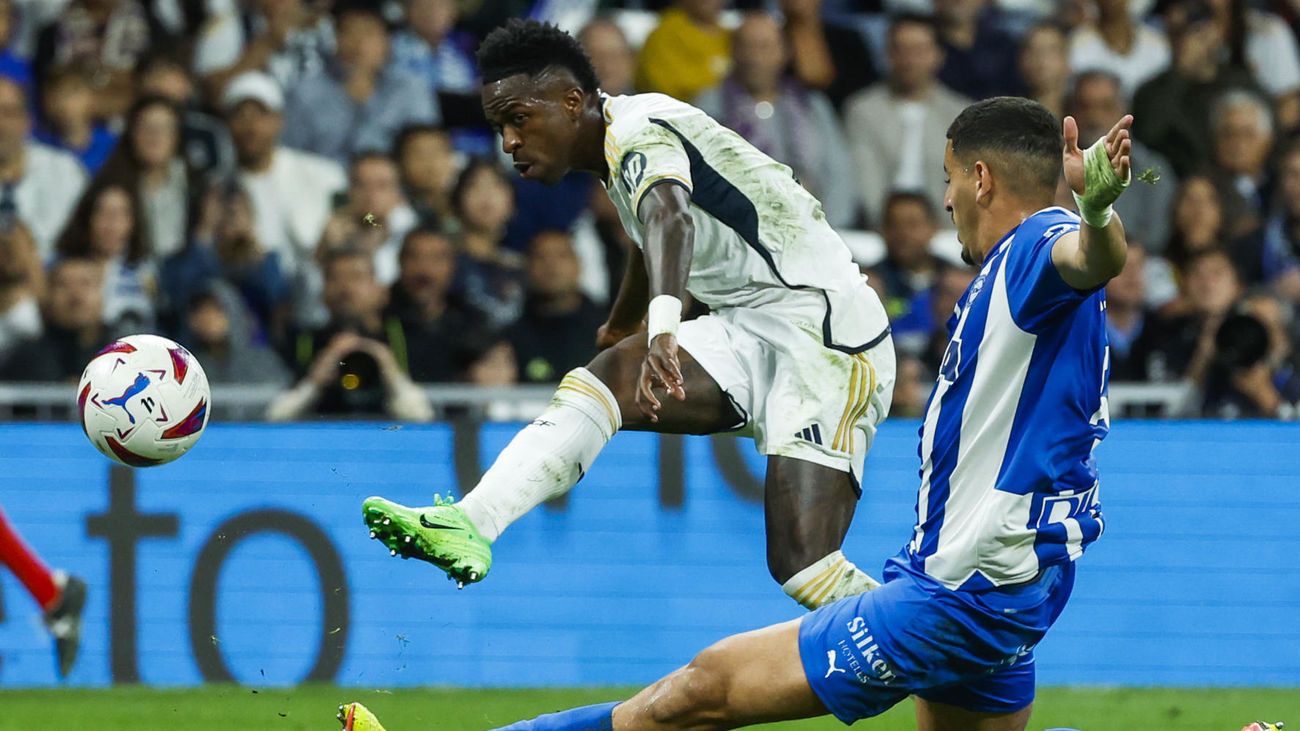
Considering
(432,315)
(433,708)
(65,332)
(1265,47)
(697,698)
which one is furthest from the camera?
(1265,47)

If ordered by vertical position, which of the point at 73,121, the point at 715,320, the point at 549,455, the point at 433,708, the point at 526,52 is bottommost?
the point at 433,708

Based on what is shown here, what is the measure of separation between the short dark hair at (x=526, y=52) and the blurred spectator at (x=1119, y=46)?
261 inches

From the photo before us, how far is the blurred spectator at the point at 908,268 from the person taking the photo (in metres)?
10.1

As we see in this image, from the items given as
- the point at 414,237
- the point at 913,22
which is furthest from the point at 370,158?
the point at 913,22

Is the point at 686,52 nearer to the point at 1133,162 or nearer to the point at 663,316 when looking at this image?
the point at 1133,162

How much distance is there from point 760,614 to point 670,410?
10.5 ft

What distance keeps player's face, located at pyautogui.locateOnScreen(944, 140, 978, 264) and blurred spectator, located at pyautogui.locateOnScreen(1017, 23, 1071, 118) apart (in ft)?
23.2

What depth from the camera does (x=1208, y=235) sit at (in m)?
10.6

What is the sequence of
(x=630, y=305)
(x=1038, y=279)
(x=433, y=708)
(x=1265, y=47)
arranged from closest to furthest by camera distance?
(x=1038, y=279) → (x=630, y=305) → (x=433, y=708) → (x=1265, y=47)

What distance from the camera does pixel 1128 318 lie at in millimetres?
10242

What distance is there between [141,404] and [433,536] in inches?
56.4

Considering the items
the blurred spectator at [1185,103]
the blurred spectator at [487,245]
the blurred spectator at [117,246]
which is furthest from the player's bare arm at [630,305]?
the blurred spectator at [1185,103]

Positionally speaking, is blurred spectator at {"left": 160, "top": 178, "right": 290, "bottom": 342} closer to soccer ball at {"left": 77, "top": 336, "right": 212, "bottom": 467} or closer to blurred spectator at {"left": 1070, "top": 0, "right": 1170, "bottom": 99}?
soccer ball at {"left": 77, "top": 336, "right": 212, "bottom": 467}

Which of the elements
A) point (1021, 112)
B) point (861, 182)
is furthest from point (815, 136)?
point (1021, 112)
